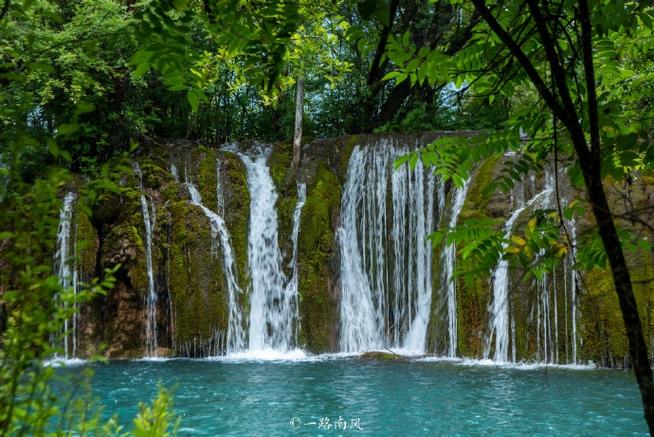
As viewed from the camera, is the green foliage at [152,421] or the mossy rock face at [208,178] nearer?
the green foliage at [152,421]

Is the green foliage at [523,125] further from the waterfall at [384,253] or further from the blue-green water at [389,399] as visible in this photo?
the waterfall at [384,253]

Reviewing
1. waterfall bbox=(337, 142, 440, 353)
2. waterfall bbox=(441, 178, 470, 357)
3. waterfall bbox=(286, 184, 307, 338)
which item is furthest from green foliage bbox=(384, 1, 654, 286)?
waterfall bbox=(286, 184, 307, 338)

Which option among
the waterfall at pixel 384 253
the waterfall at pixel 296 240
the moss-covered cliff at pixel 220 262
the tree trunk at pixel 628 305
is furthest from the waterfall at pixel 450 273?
the tree trunk at pixel 628 305

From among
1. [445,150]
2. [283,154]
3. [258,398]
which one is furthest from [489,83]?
[283,154]

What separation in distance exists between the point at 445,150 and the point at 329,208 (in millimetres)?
14939

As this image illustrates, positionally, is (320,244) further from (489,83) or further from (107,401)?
(489,83)

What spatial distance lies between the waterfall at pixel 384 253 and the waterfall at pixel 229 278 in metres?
2.66

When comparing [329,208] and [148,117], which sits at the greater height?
[148,117]

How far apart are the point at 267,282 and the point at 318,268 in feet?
4.59

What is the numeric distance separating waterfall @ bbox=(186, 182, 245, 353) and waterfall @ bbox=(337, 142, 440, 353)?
2661 mm

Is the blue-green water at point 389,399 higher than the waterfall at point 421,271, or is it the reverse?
the waterfall at point 421,271

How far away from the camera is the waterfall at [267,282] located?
51.6 ft

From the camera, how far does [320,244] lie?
16.6 m

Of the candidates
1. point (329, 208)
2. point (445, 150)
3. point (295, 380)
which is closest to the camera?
point (445, 150)
